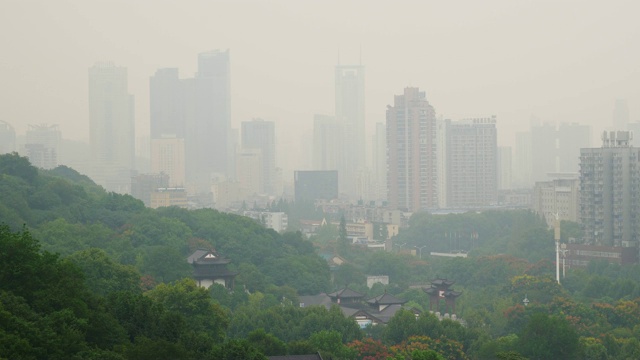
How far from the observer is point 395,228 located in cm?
6103

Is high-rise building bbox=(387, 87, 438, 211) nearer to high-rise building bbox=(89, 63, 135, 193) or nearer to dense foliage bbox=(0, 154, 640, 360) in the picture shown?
dense foliage bbox=(0, 154, 640, 360)

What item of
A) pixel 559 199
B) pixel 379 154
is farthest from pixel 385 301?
pixel 379 154

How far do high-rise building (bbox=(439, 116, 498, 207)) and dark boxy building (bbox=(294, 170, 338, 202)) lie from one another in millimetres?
8136

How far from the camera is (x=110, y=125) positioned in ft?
287

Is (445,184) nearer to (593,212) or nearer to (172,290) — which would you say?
(593,212)

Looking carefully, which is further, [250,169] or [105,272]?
[250,169]

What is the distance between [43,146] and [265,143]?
3155cm

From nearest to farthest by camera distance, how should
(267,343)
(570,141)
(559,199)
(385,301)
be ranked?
(267,343)
(385,301)
(559,199)
(570,141)

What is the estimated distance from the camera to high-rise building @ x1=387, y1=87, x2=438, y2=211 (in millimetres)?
66938

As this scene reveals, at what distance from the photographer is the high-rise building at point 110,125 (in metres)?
85.6

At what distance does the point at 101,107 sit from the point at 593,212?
53748 mm

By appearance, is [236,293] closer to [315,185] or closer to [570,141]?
[315,185]

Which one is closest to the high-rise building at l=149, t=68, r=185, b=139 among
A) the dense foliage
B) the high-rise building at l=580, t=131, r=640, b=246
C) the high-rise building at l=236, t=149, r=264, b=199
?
the high-rise building at l=236, t=149, r=264, b=199

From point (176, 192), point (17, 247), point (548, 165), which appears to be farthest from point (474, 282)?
point (548, 165)
